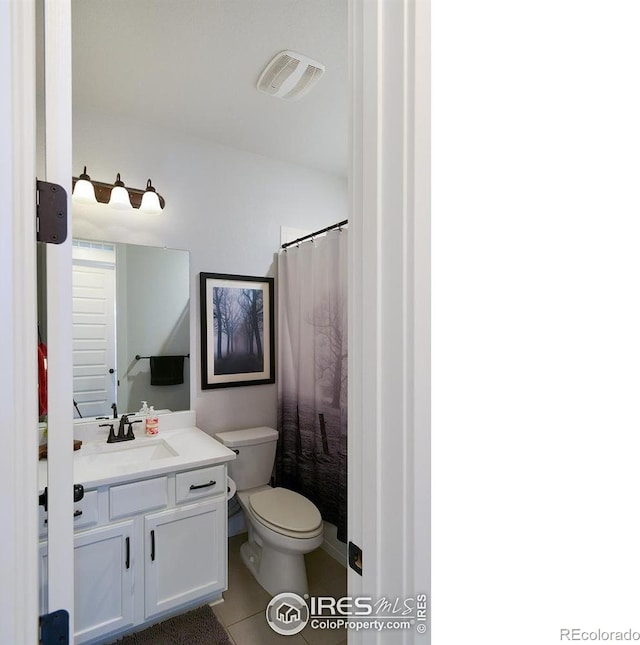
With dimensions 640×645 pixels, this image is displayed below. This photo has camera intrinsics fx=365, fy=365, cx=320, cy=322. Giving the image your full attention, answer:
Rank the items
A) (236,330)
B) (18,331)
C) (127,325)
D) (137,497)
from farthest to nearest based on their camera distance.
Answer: (236,330) → (127,325) → (137,497) → (18,331)

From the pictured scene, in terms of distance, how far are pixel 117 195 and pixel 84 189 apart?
0.15m

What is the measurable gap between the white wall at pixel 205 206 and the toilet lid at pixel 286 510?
0.54 metres

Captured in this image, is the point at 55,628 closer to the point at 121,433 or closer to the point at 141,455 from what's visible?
the point at 141,455

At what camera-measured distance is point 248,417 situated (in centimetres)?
249

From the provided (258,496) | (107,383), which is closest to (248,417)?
(258,496)

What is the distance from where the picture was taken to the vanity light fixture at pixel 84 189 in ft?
6.11

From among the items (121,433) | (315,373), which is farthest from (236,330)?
(121,433)

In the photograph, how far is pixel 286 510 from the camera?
195cm
